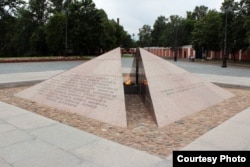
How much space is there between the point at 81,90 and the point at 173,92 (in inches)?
102

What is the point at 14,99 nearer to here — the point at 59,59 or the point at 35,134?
the point at 35,134

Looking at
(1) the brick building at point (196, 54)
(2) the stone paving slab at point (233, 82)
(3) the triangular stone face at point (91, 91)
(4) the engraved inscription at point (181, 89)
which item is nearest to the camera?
(3) the triangular stone face at point (91, 91)

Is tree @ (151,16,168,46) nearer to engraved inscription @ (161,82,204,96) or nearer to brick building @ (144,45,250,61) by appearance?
brick building @ (144,45,250,61)

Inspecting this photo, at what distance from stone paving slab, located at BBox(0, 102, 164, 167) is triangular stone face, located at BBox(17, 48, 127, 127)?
1.16 metres

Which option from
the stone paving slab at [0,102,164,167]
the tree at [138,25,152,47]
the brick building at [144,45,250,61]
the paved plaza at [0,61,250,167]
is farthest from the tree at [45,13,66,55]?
the tree at [138,25,152,47]

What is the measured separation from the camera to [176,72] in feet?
29.9

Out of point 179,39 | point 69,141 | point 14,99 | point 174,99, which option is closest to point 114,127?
point 69,141

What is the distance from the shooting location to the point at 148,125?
614 centimetres

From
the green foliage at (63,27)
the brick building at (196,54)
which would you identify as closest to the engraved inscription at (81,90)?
the green foliage at (63,27)

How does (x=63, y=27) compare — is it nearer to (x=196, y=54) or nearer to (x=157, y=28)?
(x=196, y=54)

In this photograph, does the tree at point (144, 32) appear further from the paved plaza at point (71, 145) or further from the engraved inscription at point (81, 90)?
the paved plaza at point (71, 145)

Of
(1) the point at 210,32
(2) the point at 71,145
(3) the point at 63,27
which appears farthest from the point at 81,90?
(1) the point at 210,32

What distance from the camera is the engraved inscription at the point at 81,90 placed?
23.2 feet

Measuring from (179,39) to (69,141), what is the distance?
6848 centimetres
